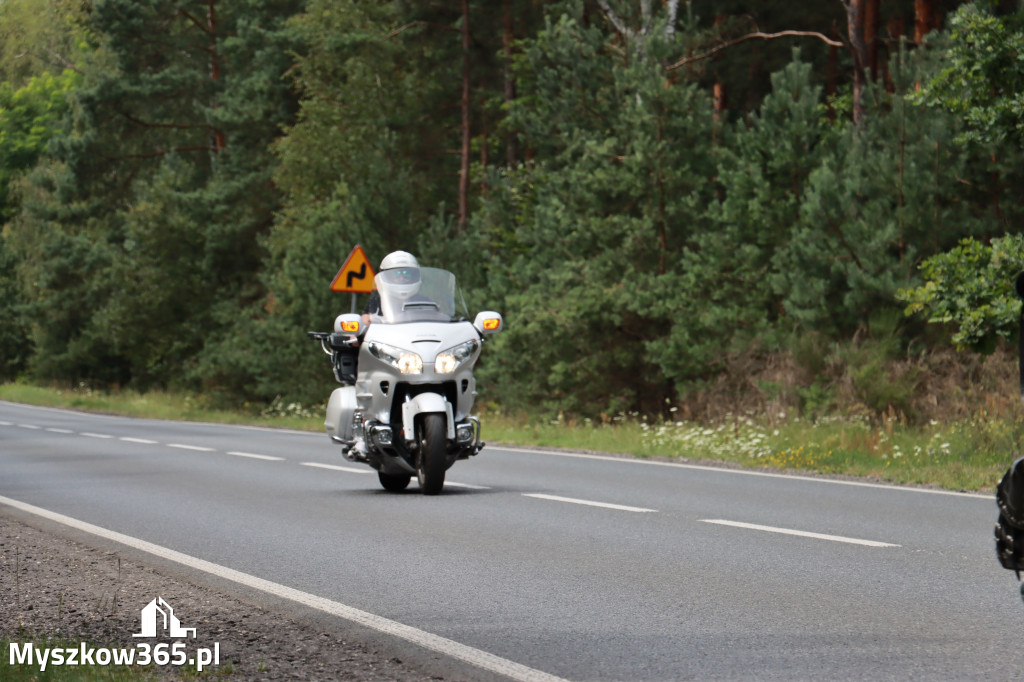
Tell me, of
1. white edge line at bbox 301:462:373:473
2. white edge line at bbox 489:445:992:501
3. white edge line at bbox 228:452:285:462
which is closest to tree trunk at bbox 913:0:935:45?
white edge line at bbox 489:445:992:501

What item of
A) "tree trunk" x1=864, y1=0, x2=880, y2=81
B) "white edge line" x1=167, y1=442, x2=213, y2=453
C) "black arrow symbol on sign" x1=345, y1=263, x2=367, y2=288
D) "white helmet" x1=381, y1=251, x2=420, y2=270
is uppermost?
"tree trunk" x1=864, y1=0, x2=880, y2=81

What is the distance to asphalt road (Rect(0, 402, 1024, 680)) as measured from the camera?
6.56m

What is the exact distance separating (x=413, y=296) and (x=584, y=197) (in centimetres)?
1402

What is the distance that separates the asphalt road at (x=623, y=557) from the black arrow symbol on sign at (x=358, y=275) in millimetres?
6258

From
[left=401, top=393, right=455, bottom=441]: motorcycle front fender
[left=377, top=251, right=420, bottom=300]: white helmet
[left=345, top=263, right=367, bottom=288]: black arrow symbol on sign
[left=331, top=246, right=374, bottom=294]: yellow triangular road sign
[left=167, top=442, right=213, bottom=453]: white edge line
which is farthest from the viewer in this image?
[left=345, top=263, right=367, bottom=288]: black arrow symbol on sign

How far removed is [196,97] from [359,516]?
48.2m

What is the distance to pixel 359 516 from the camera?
1205 cm

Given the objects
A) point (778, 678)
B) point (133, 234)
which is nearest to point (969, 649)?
point (778, 678)

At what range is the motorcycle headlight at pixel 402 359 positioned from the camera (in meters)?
13.0

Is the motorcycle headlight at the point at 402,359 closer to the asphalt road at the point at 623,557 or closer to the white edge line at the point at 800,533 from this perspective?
the asphalt road at the point at 623,557

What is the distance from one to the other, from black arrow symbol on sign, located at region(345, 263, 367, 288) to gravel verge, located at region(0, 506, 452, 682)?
553 inches

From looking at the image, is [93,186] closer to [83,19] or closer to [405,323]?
[83,19]

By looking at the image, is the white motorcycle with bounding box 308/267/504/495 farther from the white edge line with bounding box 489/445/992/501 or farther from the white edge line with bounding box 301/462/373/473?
the white edge line with bounding box 489/445/992/501

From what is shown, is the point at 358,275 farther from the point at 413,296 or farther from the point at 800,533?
the point at 800,533
